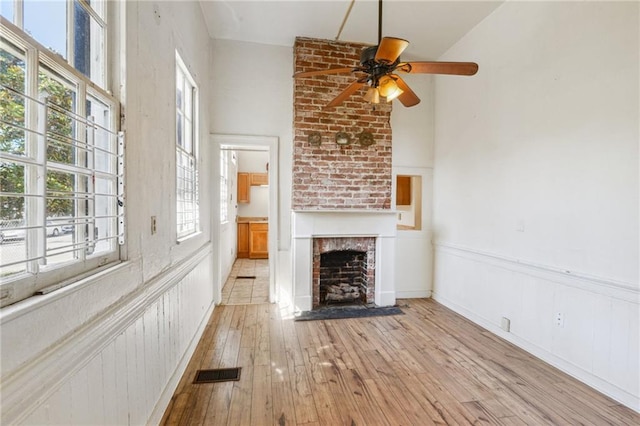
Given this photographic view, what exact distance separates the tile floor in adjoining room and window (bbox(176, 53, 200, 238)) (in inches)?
58.7

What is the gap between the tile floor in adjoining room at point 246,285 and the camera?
4.23 m

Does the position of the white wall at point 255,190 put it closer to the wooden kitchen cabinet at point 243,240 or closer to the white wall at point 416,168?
the wooden kitchen cabinet at point 243,240

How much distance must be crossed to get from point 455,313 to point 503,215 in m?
1.43

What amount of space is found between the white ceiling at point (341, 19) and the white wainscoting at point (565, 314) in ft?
8.80

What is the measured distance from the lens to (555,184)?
2586 millimetres

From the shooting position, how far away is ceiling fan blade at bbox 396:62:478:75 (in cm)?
199

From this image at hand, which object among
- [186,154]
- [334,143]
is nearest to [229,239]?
[334,143]

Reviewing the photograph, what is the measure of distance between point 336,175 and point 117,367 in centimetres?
310

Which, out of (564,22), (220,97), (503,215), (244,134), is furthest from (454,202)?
(220,97)

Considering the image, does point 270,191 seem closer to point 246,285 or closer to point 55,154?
point 246,285

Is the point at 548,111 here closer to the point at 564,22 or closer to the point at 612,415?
the point at 564,22

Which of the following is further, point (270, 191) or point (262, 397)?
point (270, 191)

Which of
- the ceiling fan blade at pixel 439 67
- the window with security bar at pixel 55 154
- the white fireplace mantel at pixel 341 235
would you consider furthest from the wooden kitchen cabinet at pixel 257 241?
the window with security bar at pixel 55 154

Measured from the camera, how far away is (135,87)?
1.57 m
